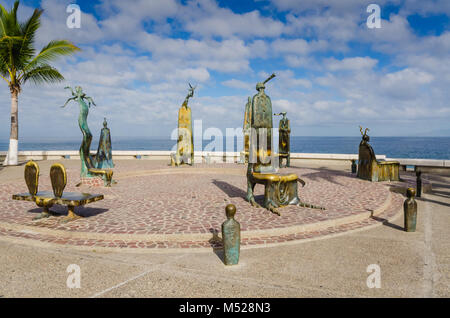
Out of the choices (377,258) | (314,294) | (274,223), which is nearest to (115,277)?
(314,294)

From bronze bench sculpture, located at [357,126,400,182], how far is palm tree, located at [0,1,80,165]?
16.4m

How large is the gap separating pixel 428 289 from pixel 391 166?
970cm

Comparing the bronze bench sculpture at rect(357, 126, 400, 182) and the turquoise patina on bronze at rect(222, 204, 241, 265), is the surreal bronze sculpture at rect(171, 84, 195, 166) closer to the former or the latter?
the bronze bench sculpture at rect(357, 126, 400, 182)

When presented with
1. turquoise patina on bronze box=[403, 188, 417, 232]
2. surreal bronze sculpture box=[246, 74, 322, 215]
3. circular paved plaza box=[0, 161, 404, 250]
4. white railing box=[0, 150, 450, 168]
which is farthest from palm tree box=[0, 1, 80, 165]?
turquoise patina on bronze box=[403, 188, 417, 232]

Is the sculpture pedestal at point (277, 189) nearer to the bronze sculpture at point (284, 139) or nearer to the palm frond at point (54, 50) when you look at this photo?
the bronze sculpture at point (284, 139)

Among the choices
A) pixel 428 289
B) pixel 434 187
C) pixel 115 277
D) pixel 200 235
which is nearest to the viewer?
pixel 428 289

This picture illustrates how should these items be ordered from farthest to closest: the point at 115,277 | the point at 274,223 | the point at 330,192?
1. the point at 330,192
2. the point at 274,223
3. the point at 115,277

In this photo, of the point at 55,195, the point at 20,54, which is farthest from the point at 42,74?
the point at 55,195

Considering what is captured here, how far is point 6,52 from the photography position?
51.5 feet

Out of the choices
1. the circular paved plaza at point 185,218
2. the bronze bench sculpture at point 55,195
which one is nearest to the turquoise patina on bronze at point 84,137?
the circular paved plaza at point 185,218

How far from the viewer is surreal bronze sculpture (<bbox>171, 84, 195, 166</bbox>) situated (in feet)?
56.4
